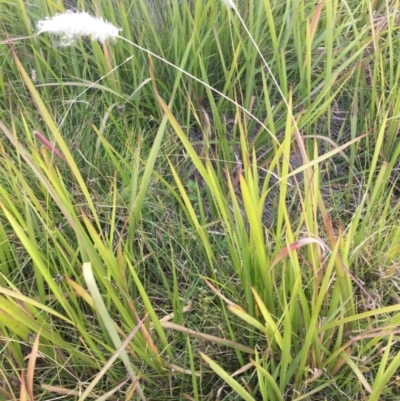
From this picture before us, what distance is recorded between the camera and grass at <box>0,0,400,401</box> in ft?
2.35

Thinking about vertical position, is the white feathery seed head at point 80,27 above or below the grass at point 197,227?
above

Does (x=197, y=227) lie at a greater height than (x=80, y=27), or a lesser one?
lesser

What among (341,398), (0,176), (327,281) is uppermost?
(0,176)

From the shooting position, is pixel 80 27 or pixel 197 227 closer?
pixel 80 27

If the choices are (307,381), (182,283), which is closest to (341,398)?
(307,381)

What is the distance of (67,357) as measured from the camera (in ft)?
2.71

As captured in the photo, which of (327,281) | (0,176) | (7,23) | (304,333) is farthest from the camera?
(7,23)

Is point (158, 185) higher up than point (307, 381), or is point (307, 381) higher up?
point (158, 185)

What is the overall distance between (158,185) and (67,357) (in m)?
0.42

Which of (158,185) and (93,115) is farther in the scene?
(93,115)

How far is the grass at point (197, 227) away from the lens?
717 mm

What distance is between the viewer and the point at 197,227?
796 millimetres

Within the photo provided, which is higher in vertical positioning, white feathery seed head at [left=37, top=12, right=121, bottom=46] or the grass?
white feathery seed head at [left=37, top=12, right=121, bottom=46]

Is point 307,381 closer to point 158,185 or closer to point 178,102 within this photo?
point 158,185
